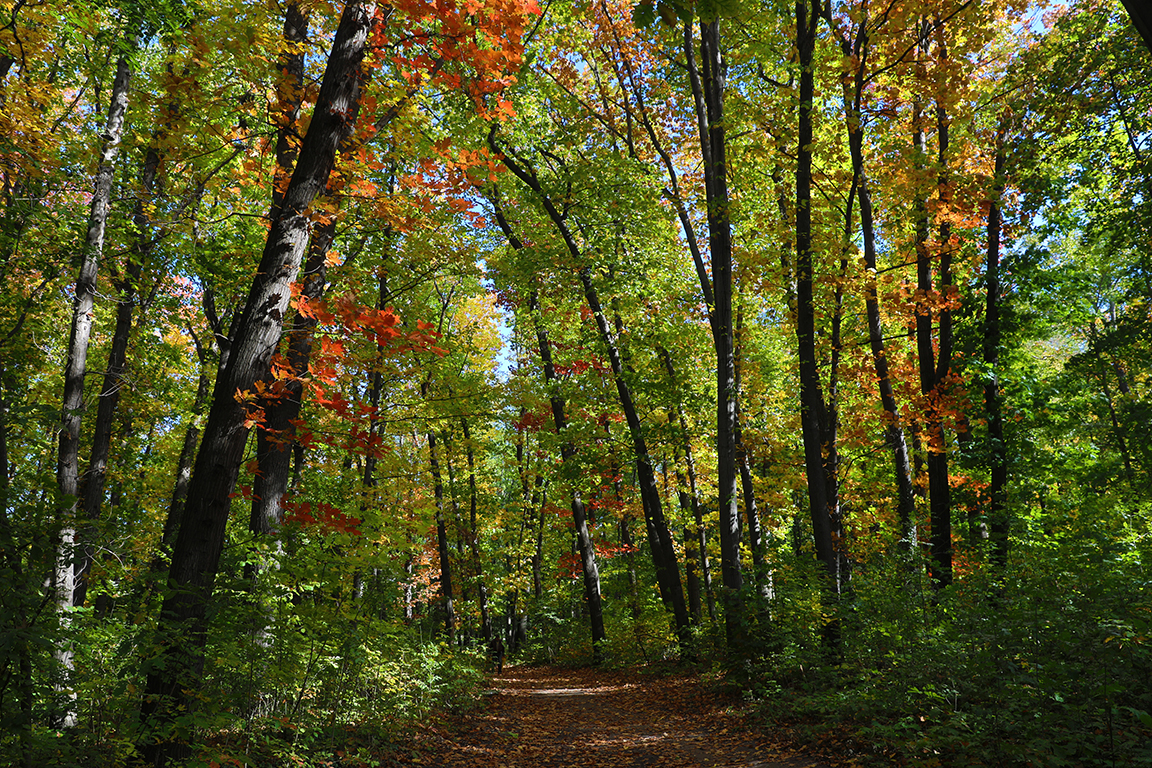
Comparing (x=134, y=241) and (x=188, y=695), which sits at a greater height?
(x=134, y=241)

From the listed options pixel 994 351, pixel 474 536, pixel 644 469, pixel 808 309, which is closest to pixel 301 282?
pixel 808 309

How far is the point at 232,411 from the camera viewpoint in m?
4.23

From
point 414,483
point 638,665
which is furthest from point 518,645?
point 638,665

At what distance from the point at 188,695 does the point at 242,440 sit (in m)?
1.67

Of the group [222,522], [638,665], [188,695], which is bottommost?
[638,665]

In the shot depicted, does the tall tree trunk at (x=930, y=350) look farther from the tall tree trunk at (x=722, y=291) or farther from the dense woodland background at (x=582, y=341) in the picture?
→ the tall tree trunk at (x=722, y=291)

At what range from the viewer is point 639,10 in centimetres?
294

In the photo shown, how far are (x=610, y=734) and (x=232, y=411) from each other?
23.0ft

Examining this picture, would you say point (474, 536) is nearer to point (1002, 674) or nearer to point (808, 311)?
point (808, 311)

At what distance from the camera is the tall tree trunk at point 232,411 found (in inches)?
151

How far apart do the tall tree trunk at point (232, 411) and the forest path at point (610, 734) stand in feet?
12.1

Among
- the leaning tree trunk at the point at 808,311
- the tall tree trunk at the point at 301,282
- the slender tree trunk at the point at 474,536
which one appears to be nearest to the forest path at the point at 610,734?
the leaning tree trunk at the point at 808,311

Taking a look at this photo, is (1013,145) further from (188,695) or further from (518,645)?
(518,645)

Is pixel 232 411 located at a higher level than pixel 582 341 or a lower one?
lower
